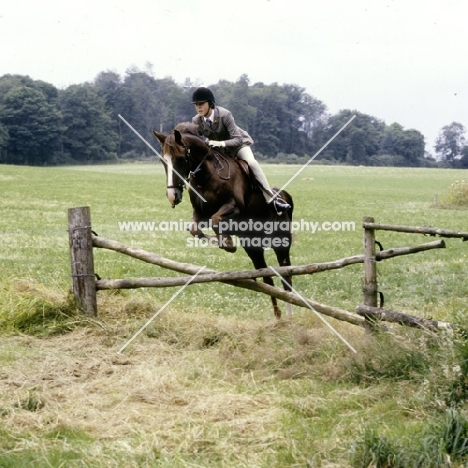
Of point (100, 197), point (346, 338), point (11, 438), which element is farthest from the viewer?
point (100, 197)

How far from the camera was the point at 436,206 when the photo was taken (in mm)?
34750

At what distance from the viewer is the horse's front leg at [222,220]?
307 inches

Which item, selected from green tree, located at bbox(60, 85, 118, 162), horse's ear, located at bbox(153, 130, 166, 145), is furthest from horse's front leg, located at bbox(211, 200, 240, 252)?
green tree, located at bbox(60, 85, 118, 162)

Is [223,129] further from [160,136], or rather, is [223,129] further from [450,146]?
[450,146]

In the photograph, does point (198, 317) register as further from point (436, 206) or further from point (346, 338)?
point (436, 206)

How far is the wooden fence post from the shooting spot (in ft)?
27.0

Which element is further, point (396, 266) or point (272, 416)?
point (396, 266)

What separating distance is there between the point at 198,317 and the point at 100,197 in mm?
26982

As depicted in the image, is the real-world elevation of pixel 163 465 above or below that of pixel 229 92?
below

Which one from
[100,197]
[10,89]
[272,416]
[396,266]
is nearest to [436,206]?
[100,197]

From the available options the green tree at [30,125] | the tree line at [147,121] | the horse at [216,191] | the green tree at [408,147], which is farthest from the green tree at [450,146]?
the horse at [216,191]

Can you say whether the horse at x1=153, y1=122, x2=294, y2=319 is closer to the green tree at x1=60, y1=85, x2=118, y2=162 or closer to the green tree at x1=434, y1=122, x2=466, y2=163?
the green tree at x1=60, y1=85, x2=118, y2=162

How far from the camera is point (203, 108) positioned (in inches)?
303

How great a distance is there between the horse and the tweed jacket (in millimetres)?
129
